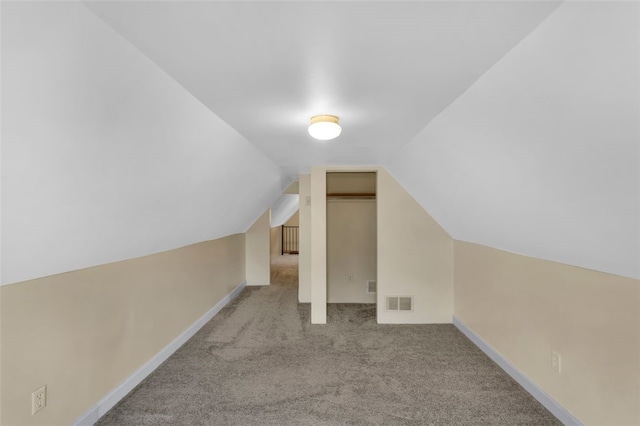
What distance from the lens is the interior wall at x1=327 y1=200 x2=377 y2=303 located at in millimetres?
5250

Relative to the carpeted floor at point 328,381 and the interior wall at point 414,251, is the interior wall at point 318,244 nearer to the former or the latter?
the carpeted floor at point 328,381

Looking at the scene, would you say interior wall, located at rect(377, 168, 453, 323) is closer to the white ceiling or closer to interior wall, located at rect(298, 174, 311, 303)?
interior wall, located at rect(298, 174, 311, 303)

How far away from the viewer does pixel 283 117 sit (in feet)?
7.36

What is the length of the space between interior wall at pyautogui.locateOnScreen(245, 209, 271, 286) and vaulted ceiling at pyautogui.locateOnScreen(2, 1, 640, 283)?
12.7 feet

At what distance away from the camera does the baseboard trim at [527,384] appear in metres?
2.21

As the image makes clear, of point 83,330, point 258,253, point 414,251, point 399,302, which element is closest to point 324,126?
point 83,330

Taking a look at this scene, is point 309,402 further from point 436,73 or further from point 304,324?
point 436,73

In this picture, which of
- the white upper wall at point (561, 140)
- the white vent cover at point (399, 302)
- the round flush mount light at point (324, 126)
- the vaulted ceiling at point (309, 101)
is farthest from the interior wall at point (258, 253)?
the round flush mount light at point (324, 126)

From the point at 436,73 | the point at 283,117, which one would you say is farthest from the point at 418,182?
the point at 436,73

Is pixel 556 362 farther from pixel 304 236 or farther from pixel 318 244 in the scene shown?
pixel 304 236

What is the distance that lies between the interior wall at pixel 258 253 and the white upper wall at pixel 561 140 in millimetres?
4257

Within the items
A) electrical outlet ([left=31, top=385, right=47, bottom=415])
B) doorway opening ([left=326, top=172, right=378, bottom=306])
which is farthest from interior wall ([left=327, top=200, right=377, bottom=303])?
electrical outlet ([left=31, top=385, right=47, bottom=415])

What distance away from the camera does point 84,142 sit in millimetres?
1373

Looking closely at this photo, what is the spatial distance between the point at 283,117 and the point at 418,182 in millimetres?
1939
